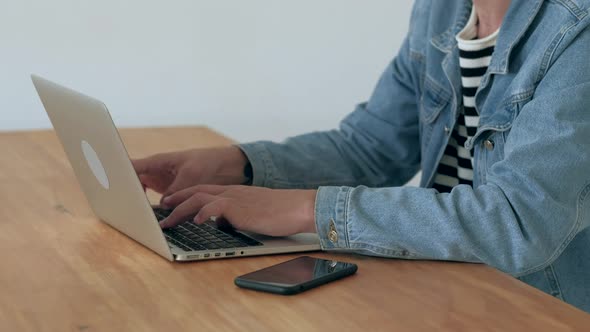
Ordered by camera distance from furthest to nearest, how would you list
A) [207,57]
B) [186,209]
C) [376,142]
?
[207,57] → [376,142] → [186,209]

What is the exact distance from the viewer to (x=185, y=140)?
1.98 meters

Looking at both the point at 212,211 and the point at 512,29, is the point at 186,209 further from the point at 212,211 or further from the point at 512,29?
the point at 512,29

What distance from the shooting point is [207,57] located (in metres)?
2.56

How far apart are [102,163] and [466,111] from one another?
645mm

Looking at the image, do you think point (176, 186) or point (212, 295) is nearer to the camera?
point (212, 295)

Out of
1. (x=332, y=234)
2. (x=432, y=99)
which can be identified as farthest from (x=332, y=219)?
(x=432, y=99)

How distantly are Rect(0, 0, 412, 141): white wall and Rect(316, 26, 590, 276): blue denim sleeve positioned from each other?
1273 mm

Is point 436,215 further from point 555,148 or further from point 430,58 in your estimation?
point 430,58

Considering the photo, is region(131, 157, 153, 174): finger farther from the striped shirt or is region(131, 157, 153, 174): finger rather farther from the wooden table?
the striped shirt

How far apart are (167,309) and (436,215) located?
0.39m

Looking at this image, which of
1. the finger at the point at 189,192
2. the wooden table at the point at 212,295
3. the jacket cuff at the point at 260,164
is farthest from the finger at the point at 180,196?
the jacket cuff at the point at 260,164

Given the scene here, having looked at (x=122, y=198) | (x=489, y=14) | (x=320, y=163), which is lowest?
(x=320, y=163)

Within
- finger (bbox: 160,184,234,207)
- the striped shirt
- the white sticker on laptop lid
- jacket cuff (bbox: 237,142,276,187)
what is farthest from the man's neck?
the white sticker on laptop lid

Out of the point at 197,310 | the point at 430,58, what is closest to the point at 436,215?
the point at 197,310
